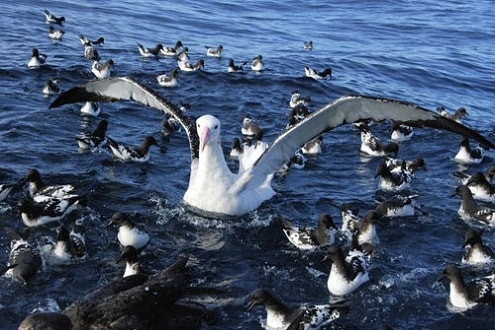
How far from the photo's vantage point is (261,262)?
11.6m

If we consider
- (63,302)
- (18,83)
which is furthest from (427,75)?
(63,302)

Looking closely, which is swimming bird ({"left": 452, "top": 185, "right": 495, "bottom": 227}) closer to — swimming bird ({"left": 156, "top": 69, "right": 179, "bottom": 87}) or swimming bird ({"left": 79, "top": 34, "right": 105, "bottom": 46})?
swimming bird ({"left": 156, "top": 69, "right": 179, "bottom": 87})

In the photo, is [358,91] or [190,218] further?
[358,91]

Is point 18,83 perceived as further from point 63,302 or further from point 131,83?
point 63,302

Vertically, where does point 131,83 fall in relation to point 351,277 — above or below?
above

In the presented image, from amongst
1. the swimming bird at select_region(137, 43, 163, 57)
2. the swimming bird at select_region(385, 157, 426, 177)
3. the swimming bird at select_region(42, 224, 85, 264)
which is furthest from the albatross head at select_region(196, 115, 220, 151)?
the swimming bird at select_region(137, 43, 163, 57)

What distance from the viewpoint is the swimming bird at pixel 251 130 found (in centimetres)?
1772

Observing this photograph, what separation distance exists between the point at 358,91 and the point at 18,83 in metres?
10.6

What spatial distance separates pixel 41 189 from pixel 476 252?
7.43m

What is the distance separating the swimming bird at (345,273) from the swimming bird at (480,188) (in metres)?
4.85

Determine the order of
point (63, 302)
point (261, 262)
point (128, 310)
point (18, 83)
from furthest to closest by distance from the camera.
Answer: point (18, 83)
point (261, 262)
point (63, 302)
point (128, 310)

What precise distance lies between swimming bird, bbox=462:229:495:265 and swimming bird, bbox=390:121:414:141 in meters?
6.95

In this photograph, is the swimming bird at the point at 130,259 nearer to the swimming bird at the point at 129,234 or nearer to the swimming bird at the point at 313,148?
the swimming bird at the point at 129,234

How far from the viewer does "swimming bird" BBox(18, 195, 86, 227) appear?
1227 centimetres
